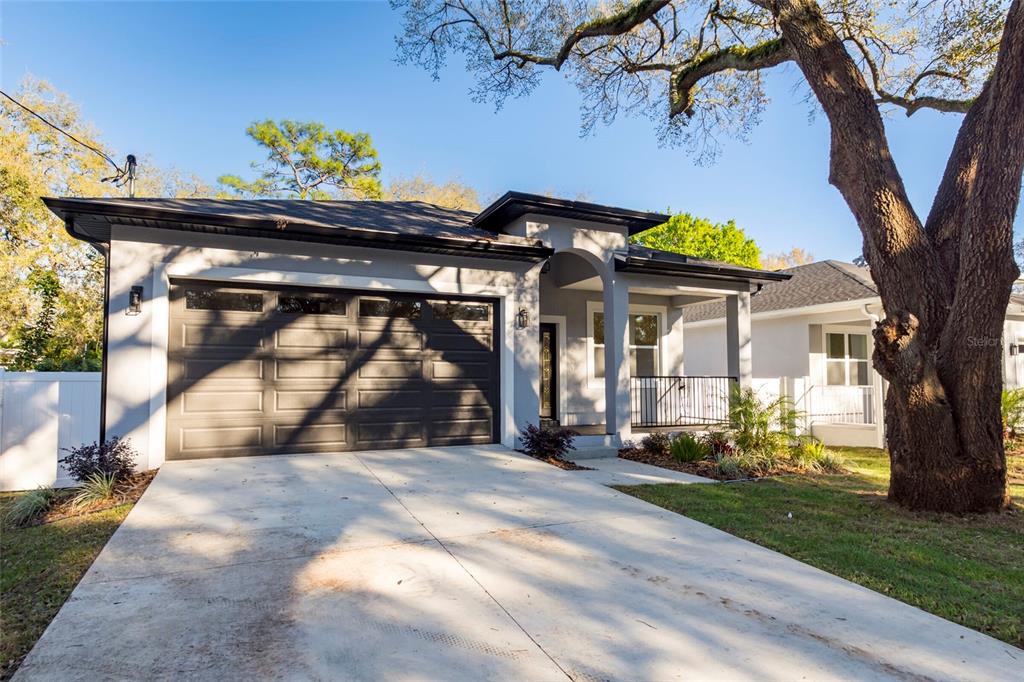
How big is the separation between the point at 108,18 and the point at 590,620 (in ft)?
41.2

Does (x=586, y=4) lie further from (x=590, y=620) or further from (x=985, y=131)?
(x=590, y=620)

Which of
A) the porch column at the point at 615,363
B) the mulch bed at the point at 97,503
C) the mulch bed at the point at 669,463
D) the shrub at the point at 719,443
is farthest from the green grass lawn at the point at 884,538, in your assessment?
the mulch bed at the point at 97,503

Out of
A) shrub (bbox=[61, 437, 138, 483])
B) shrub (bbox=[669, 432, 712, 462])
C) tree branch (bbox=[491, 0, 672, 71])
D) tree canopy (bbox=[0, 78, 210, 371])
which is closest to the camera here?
shrub (bbox=[61, 437, 138, 483])

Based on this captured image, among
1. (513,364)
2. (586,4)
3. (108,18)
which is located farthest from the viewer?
(586,4)

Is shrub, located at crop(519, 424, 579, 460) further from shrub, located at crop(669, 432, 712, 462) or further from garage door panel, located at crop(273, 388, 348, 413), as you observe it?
garage door panel, located at crop(273, 388, 348, 413)

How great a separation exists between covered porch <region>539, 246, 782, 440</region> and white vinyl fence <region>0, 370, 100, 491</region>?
270 inches

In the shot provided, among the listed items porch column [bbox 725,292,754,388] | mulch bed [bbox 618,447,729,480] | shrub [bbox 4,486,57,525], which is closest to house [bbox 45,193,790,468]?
mulch bed [bbox 618,447,729,480]

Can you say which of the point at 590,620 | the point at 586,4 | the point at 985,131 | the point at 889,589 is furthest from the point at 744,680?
the point at 586,4

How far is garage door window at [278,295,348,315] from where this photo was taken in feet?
23.9

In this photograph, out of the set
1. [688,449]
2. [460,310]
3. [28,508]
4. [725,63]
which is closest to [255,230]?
[460,310]

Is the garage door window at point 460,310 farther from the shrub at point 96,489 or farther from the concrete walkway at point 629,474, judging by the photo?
the shrub at point 96,489

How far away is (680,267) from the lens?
9766mm

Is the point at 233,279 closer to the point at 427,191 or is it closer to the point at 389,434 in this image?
the point at 389,434

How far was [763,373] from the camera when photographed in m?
14.7
